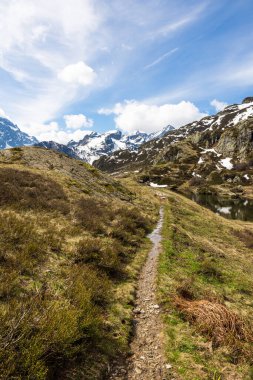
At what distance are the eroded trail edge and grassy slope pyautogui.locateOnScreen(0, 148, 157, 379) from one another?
479 mm

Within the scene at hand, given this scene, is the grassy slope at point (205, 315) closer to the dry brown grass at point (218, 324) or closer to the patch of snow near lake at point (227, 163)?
the dry brown grass at point (218, 324)

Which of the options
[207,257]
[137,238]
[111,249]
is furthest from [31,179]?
[207,257]

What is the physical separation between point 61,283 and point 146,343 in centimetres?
461

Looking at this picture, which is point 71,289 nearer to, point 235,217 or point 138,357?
point 138,357

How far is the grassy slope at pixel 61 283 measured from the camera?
7590mm

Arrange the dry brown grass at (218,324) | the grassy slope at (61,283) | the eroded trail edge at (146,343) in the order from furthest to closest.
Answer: the dry brown grass at (218,324)
the eroded trail edge at (146,343)
the grassy slope at (61,283)

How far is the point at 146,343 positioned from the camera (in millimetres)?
10195

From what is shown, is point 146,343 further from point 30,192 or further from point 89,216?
point 30,192

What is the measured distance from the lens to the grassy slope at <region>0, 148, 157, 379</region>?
299 inches

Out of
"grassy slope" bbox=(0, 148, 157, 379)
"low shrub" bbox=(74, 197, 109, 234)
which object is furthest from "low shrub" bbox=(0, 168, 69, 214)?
"low shrub" bbox=(74, 197, 109, 234)

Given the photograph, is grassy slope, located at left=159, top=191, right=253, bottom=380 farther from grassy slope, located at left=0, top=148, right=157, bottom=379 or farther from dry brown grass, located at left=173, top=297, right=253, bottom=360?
grassy slope, located at left=0, top=148, right=157, bottom=379

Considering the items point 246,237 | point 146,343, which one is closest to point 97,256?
point 146,343

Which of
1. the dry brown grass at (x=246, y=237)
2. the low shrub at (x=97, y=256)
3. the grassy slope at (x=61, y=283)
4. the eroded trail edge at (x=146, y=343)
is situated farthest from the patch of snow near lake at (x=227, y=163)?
the eroded trail edge at (x=146, y=343)

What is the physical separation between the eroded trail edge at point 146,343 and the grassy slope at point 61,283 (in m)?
0.48
